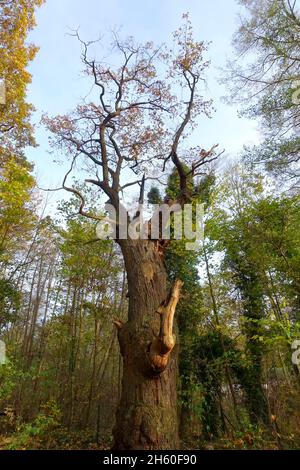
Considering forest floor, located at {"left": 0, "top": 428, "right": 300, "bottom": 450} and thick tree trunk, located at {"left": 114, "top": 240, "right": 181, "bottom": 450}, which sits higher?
thick tree trunk, located at {"left": 114, "top": 240, "right": 181, "bottom": 450}

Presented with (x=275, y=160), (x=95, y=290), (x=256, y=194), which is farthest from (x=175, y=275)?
(x=275, y=160)

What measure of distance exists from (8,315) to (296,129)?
1048 cm

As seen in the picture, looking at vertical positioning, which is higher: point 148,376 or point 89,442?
point 148,376

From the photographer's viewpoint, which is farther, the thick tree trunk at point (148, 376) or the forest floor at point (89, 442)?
the forest floor at point (89, 442)

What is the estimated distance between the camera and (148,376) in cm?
336

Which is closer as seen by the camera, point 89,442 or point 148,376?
point 148,376

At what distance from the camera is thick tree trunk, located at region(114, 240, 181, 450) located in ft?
10.3

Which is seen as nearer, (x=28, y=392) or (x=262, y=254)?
(x=262, y=254)

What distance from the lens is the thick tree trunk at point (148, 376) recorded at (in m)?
3.12

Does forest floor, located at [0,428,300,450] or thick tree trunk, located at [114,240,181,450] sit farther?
forest floor, located at [0,428,300,450]

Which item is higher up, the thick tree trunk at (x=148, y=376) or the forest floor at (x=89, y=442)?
the thick tree trunk at (x=148, y=376)

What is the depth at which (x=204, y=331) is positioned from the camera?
9594 millimetres
